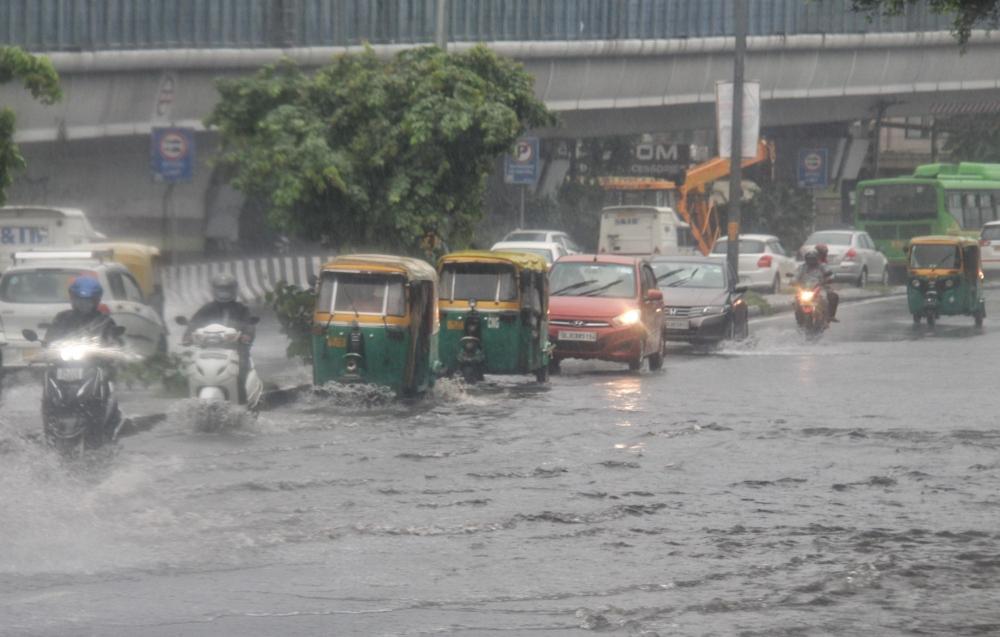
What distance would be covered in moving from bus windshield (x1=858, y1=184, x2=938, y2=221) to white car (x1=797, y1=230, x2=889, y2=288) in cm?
521

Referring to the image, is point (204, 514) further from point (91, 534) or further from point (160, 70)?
point (160, 70)

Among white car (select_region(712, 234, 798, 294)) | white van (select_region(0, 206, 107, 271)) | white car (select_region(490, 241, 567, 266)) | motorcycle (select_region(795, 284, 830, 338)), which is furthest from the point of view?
white car (select_region(712, 234, 798, 294))

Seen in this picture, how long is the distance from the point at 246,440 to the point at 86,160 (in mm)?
23160

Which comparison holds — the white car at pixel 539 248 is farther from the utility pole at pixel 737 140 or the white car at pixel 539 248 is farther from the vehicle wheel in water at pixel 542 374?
the vehicle wheel in water at pixel 542 374

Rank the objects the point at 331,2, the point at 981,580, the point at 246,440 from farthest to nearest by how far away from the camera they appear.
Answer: the point at 331,2 → the point at 246,440 → the point at 981,580

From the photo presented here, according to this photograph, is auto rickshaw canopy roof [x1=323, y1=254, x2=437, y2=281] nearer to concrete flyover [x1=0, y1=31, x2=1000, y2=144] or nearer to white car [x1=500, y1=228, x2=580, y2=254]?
concrete flyover [x1=0, y1=31, x2=1000, y2=144]

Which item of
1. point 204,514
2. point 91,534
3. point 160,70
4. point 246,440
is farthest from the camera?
point 160,70

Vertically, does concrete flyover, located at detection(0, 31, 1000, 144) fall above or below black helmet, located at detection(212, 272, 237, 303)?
above

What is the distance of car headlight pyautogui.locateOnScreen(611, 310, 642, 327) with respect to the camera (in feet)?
78.7

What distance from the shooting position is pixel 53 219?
101 feet

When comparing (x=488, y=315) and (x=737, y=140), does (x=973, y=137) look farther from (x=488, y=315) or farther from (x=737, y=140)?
(x=488, y=315)

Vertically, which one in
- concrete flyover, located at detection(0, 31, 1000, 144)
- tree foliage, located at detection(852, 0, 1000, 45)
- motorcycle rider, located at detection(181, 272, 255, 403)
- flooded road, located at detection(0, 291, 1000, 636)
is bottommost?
flooded road, located at detection(0, 291, 1000, 636)

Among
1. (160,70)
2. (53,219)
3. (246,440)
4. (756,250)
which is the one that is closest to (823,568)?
(246,440)

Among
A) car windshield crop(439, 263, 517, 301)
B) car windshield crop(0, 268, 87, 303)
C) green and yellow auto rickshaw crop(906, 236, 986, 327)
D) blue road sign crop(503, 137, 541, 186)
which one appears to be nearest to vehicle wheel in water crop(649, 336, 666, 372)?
car windshield crop(439, 263, 517, 301)
